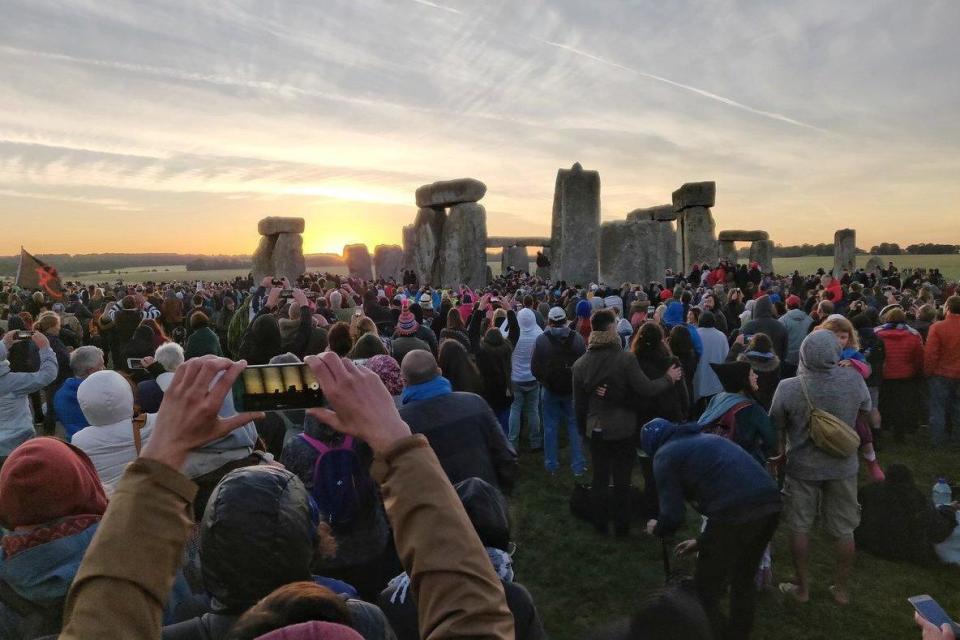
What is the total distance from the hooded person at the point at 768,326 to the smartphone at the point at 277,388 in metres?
6.19

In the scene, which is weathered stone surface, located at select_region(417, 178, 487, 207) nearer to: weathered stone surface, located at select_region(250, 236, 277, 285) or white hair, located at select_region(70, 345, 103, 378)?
weathered stone surface, located at select_region(250, 236, 277, 285)

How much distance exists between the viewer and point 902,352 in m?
6.49

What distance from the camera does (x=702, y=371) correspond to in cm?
618

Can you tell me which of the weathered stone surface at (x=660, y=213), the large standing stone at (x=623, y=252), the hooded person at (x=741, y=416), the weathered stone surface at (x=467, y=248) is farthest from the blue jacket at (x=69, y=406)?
the weathered stone surface at (x=660, y=213)

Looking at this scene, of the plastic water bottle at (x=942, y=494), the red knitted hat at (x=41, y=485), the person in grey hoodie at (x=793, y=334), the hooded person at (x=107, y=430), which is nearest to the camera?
the red knitted hat at (x=41, y=485)

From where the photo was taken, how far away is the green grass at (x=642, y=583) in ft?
11.9

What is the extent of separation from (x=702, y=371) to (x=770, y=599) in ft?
8.78

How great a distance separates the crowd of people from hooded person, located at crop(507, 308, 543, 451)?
0.03 metres

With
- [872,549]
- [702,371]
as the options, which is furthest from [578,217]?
[872,549]

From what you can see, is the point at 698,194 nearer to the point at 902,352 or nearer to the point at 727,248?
the point at 727,248

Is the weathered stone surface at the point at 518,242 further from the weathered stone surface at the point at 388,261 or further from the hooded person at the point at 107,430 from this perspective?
the hooded person at the point at 107,430

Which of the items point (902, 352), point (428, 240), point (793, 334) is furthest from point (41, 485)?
point (428, 240)

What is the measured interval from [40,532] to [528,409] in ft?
17.1

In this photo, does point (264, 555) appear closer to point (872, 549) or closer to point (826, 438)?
point (826, 438)
